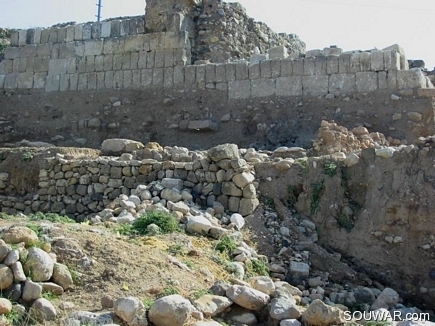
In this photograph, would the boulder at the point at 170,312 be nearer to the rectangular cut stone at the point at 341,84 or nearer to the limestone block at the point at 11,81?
the rectangular cut stone at the point at 341,84

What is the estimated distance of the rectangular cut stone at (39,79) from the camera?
16.0m

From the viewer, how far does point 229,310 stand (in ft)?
18.4

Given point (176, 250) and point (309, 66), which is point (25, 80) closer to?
point (309, 66)

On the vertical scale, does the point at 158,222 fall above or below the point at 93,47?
below

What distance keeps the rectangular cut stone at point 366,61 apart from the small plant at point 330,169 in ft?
13.9

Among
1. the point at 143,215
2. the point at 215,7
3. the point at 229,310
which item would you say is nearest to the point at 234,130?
the point at 215,7

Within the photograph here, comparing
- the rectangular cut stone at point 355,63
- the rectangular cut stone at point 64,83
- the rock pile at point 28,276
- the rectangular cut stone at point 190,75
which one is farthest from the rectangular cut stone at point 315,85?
the rock pile at point 28,276

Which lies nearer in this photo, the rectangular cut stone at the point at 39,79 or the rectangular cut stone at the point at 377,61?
the rectangular cut stone at the point at 377,61

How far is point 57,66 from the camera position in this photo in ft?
52.4

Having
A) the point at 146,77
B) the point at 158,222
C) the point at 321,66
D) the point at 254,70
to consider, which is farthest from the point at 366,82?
the point at 158,222

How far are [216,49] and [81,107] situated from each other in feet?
11.8

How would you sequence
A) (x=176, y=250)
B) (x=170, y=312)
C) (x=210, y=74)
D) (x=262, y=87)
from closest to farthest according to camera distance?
(x=170, y=312), (x=176, y=250), (x=262, y=87), (x=210, y=74)

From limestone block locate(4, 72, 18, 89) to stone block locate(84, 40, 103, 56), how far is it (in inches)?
82.8

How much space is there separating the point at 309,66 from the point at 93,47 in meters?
5.77
